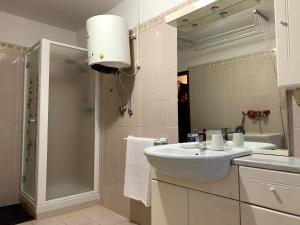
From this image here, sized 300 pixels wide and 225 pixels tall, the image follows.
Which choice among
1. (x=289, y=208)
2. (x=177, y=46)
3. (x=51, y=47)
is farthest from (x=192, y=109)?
(x=51, y=47)

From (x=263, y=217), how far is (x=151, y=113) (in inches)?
47.1

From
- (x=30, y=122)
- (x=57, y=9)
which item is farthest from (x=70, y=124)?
(x=57, y=9)

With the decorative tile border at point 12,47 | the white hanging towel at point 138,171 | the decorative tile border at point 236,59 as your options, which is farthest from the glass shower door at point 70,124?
the decorative tile border at point 236,59

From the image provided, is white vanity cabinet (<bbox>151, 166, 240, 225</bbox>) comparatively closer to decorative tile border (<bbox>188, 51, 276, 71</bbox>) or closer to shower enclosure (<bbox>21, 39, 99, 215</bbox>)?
decorative tile border (<bbox>188, 51, 276, 71</bbox>)

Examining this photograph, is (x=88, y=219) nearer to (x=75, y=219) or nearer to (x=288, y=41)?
(x=75, y=219)

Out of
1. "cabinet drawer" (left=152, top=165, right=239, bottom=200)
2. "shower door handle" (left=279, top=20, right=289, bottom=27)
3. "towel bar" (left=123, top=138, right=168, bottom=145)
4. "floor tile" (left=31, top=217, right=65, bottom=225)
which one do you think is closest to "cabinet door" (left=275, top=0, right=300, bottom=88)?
"shower door handle" (left=279, top=20, right=289, bottom=27)

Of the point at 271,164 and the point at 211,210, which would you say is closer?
the point at 271,164

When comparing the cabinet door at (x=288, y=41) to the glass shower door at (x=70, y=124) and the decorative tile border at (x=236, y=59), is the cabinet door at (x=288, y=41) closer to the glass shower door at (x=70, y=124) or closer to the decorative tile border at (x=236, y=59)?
the decorative tile border at (x=236, y=59)

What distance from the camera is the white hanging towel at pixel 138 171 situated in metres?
1.80

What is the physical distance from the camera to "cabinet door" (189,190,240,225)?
1026 millimetres

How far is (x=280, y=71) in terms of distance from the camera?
107 cm

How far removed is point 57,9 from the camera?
2480mm

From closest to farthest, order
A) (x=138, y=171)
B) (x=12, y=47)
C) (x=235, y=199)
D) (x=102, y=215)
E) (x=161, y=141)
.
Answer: (x=235, y=199), (x=161, y=141), (x=138, y=171), (x=102, y=215), (x=12, y=47)

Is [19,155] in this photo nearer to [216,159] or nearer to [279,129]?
[216,159]
